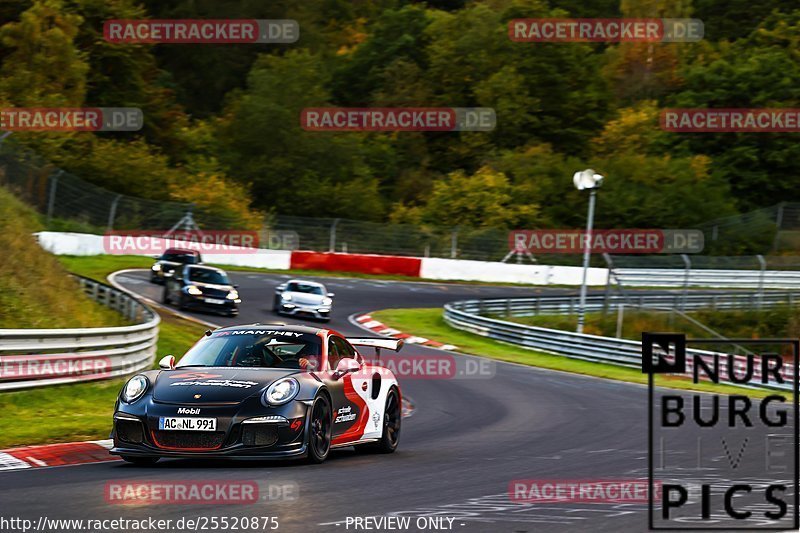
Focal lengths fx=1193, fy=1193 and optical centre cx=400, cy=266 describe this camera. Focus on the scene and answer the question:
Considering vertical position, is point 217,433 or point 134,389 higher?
point 134,389

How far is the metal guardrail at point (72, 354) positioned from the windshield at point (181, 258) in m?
14.5

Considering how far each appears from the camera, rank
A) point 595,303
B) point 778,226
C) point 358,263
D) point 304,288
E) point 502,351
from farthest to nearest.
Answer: point 778,226, point 358,263, point 595,303, point 304,288, point 502,351

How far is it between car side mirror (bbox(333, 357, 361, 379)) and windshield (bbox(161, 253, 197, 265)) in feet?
77.8

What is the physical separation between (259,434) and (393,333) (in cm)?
2264

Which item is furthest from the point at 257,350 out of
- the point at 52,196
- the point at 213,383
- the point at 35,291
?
the point at 52,196

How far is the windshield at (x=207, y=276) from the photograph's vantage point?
101 ft

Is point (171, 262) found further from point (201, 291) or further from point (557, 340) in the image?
point (557, 340)

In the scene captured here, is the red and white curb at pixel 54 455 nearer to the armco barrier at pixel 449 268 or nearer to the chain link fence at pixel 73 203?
the chain link fence at pixel 73 203

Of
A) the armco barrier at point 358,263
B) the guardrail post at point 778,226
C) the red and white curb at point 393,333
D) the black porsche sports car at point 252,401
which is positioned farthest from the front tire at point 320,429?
the guardrail post at point 778,226

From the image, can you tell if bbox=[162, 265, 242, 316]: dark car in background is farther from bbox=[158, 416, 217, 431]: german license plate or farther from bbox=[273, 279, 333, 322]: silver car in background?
bbox=[158, 416, 217, 431]: german license plate

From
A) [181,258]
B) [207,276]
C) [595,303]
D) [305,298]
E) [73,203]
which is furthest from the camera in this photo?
[73,203]

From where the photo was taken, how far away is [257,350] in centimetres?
1089

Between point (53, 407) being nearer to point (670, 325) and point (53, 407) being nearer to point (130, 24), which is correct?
point (670, 325)

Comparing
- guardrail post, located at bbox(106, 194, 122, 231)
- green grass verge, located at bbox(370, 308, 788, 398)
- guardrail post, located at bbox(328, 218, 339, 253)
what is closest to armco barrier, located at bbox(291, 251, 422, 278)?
→ guardrail post, located at bbox(328, 218, 339, 253)
